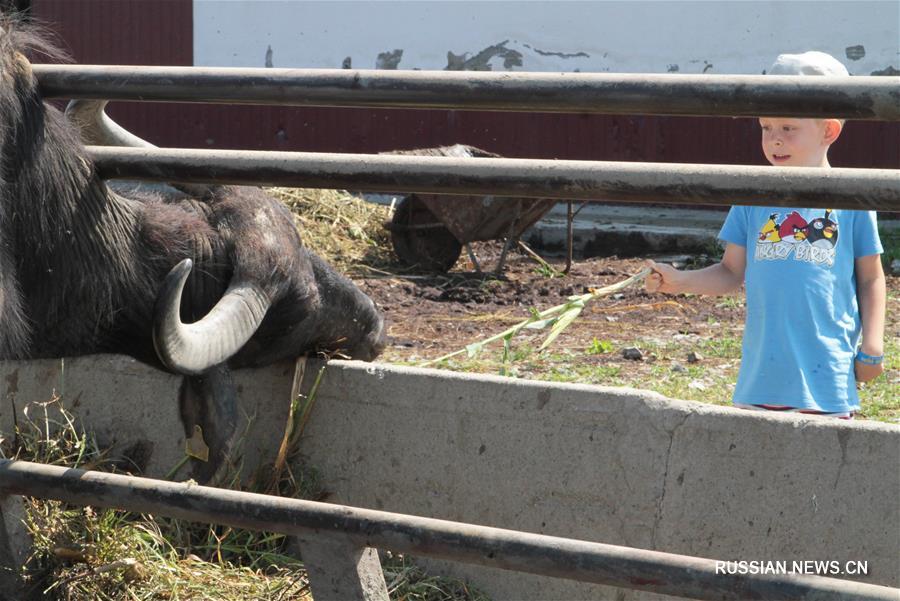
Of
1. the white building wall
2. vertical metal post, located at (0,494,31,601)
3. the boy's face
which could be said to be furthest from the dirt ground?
vertical metal post, located at (0,494,31,601)

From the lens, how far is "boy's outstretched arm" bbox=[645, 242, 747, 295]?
3604mm

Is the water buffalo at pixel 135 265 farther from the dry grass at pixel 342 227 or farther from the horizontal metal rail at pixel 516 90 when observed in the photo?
the dry grass at pixel 342 227

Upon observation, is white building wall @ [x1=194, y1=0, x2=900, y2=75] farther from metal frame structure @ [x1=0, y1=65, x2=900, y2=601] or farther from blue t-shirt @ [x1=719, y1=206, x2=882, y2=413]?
metal frame structure @ [x1=0, y1=65, x2=900, y2=601]

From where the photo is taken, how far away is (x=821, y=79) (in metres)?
2.22

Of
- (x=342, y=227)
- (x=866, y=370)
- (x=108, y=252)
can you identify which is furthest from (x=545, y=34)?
(x=108, y=252)

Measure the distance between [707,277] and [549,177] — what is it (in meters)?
1.57

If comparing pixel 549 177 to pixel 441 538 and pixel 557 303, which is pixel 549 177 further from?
pixel 557 303

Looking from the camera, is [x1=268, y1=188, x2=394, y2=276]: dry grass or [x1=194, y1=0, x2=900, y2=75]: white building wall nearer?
[x1=268, y1=188, x2=394, y2=276]: dry grass

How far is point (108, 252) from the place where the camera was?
3342mm

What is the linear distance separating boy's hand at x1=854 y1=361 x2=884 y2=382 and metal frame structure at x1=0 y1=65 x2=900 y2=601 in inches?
56.7

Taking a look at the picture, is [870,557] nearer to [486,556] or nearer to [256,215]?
Answer: [486,556]

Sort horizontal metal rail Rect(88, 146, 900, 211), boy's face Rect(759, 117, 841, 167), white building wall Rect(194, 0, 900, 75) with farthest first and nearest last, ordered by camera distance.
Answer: white building wall Rect(194, 0, 900, 75), boy's face Rect(759, 117, 841, 167), horizontal metal rail Rect(88, 146, 900, 211)

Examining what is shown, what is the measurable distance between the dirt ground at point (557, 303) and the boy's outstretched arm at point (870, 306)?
1.94 meters

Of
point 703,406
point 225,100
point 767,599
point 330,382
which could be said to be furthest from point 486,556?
point 330,382
